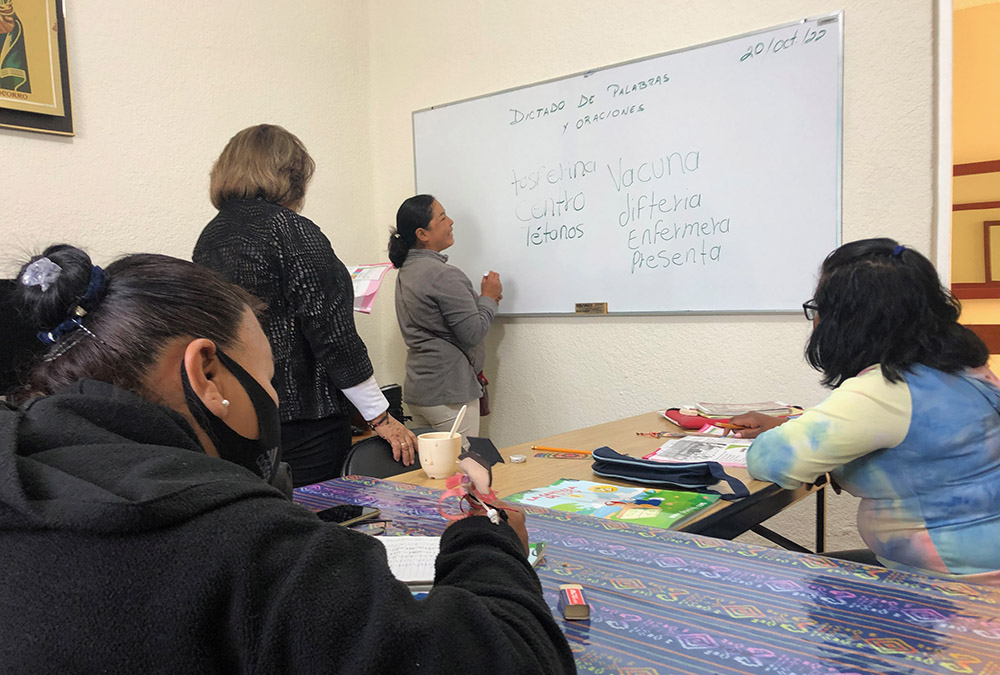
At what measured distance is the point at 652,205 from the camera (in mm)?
2789

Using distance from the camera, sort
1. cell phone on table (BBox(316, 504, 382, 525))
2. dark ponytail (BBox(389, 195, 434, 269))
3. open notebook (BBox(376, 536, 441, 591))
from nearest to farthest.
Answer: open notebook (BBox(376, 536, 441, 591)) < cell phone on table (BBox(316, 504, 382, 525)) < dark ponytail (BBox(389, 195, 434, 269))

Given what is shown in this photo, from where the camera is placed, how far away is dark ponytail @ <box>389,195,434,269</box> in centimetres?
294

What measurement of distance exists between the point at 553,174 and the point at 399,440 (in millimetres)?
1666

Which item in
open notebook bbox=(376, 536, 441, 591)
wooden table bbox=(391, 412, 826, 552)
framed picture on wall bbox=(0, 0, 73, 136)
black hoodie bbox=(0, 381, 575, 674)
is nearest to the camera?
black hoodie bbox=(0, 381, 575, 674)

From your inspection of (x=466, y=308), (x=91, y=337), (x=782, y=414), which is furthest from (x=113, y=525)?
(x=466, y=308)

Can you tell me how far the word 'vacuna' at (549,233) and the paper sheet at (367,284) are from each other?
103 cm

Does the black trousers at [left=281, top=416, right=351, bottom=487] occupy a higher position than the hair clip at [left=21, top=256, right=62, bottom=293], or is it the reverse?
the hair clip at [left=21, top=256, right=62, bottom=293]

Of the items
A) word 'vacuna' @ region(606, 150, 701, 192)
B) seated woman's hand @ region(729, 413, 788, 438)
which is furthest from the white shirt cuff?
word 'vacuna' @ region(606, 150, 701, 192)

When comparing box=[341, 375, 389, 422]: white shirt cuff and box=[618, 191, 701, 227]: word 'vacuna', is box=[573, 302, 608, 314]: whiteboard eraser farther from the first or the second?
box=[341, 375, 389, 422]: white shirt cuff

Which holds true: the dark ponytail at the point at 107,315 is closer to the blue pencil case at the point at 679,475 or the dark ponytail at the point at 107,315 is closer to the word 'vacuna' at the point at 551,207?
the blue pencil case at the point at 679,475

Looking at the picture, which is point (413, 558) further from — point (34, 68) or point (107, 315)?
point (34, 68)

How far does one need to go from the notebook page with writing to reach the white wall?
1962 mm

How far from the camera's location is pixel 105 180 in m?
2.55

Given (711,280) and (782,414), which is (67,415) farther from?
(711,280)
